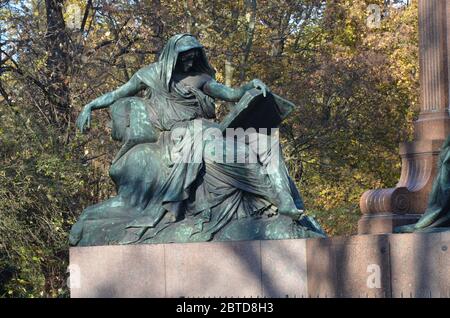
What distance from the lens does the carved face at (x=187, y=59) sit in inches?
610

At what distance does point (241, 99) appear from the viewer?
15.2 metres

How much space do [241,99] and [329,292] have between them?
3034 mm

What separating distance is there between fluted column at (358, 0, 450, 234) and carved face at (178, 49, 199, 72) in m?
3.64

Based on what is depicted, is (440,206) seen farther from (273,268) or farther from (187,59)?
(187,59)

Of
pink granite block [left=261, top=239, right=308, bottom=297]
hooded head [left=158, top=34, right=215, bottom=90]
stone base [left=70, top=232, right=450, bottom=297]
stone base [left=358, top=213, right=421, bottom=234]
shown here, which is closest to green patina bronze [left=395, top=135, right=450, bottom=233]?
stone base [left=70, top=232, right=450, bottom=297]

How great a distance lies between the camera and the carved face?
1549 cm

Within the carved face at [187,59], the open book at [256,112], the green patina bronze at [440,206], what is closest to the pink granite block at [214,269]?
the open book at [256,112]

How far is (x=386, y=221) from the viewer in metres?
17.6

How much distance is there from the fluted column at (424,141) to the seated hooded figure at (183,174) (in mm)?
2928

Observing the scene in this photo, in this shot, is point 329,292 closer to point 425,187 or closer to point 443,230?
point 443,230

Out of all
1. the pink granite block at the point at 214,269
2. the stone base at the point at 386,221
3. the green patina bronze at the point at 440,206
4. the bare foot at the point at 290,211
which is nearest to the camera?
the green patina bronze at the point at 440,206

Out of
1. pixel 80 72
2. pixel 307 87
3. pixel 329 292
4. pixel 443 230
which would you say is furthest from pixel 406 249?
pixel 307 87

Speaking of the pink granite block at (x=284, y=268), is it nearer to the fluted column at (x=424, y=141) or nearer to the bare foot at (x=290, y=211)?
the bare foot at (x=290, y=211)

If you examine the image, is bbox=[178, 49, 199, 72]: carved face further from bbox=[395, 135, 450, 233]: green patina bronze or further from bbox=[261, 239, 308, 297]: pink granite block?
bbox=[395, 135, 450, 233]: green patina bronze
